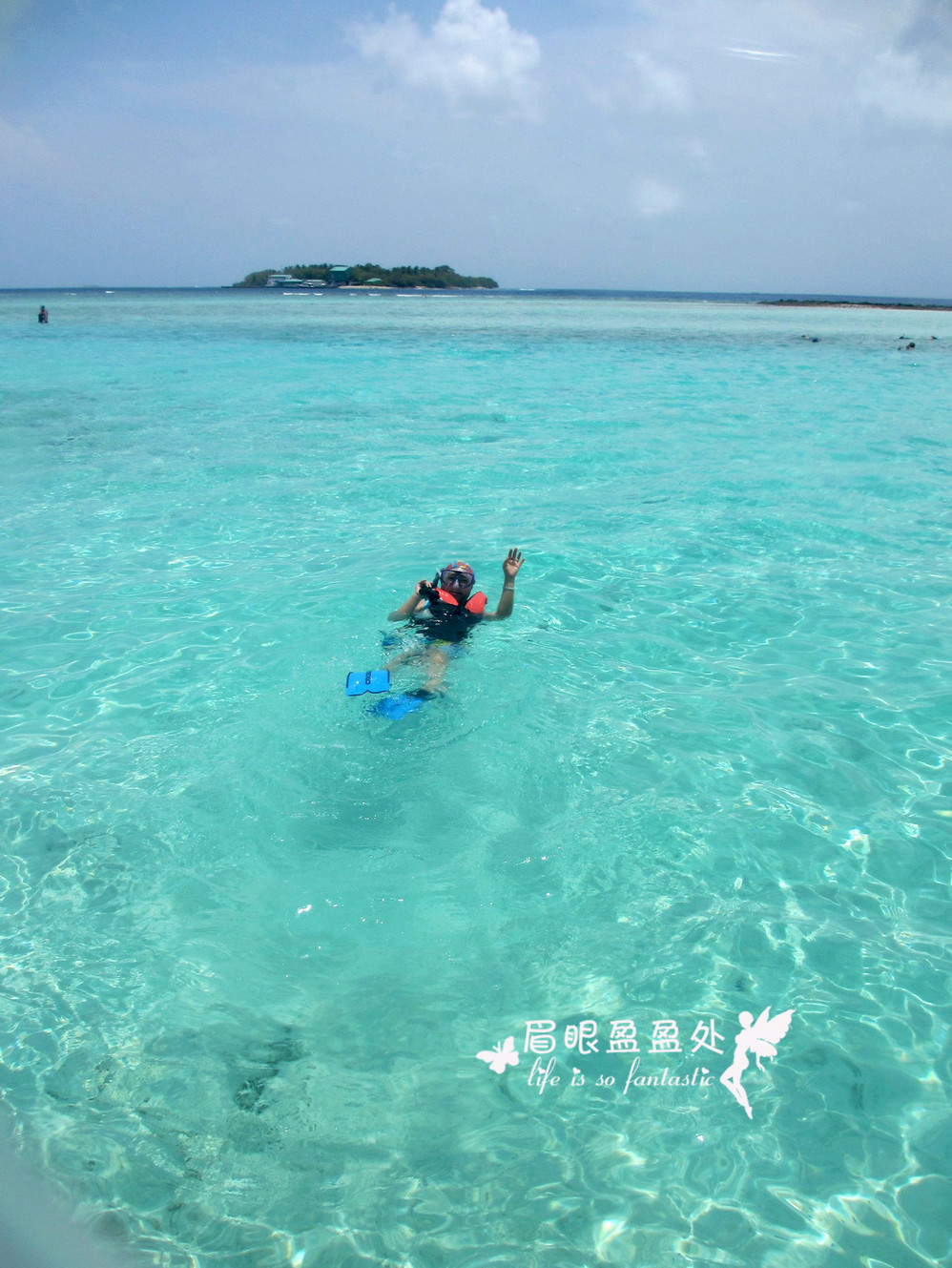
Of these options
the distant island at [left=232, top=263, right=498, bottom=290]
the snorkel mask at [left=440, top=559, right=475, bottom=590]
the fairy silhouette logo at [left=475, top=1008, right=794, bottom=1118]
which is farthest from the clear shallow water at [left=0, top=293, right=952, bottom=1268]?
the distant island at [left=232, top=263, right=498, bottom=290]

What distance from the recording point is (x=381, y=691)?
6730 mm

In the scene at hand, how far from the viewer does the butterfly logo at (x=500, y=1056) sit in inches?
164

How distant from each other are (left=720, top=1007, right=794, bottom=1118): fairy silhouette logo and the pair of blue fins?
3.52 metres

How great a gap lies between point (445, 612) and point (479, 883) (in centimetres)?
309

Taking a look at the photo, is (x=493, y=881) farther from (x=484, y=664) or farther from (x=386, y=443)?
(x=386, y=443)

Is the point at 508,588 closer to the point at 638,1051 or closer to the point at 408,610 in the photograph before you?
the point at 408,610

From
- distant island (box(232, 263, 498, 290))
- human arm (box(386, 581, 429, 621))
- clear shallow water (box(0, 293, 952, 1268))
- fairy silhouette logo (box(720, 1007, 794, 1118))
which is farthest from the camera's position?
distant island (box(232, 263, 498, 290))

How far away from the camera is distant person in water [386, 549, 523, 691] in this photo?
7.64 meters

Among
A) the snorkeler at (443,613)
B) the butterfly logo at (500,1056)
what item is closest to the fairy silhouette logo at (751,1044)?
the butterfly logo at (500,1056)

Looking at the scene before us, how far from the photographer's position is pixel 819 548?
1156 centimetres

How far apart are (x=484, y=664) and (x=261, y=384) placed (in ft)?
72.5

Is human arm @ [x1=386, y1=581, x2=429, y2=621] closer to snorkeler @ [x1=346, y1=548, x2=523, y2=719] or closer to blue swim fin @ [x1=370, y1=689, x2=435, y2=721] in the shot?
snorkeler @ [x1=346, y1=548, x2=523, y2=719]

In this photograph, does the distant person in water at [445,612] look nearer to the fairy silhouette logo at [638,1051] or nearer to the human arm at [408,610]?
the human arm at [408,610]

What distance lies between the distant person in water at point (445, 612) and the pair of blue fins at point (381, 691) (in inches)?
25.4
